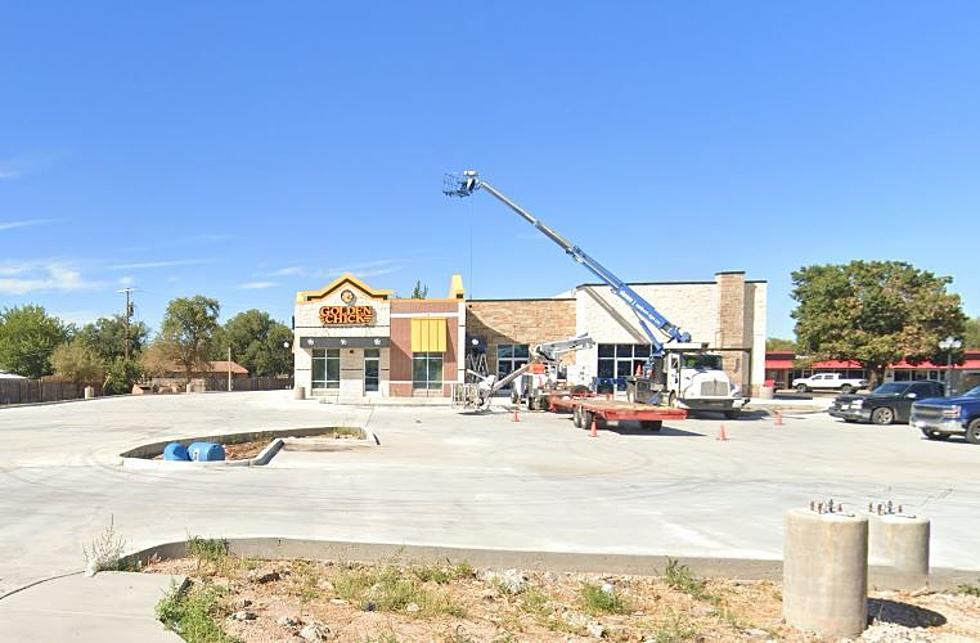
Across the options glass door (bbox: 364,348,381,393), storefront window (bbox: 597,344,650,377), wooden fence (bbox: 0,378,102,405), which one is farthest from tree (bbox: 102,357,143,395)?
storefront window (bbox: 597,344,650,377)

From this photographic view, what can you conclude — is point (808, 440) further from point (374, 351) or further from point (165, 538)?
point (374, 351)

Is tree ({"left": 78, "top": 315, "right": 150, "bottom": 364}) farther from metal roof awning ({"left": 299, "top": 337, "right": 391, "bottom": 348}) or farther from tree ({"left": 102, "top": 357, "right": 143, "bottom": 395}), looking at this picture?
metal roof awning ({"left": 299, "top": 337, "right": 391, "bottom": 348})

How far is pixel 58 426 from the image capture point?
909 inches

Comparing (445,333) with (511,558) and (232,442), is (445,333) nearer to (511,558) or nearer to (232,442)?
(232,442)

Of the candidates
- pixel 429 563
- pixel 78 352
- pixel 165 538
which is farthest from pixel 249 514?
pixel 78 352

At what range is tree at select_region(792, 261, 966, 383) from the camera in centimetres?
5080

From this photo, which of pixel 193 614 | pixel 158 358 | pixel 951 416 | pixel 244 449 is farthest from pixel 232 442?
pixel 158 358

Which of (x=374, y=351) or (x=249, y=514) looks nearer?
(x=249, y=514)

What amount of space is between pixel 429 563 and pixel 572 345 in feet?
95.0

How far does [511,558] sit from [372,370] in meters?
38.7

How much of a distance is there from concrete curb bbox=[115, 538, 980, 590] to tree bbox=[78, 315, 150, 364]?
86605 mm

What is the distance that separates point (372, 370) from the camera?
44719 mm

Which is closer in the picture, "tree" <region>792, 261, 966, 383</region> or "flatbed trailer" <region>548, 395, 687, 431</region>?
"flatbed trailer" <region>548, 395, 687, 431</region>

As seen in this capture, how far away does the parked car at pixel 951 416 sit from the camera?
21000mm
